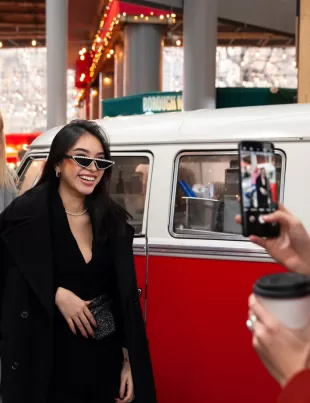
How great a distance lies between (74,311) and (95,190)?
66 centimetres

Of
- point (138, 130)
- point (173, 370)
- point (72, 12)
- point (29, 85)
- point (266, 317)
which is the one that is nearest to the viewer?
point (266, 317)

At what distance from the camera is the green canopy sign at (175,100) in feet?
39.0

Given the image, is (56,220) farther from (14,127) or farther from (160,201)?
(14,127)

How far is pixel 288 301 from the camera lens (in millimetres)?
1573

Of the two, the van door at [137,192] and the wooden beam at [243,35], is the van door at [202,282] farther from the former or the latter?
the wooden beam at [243,35]

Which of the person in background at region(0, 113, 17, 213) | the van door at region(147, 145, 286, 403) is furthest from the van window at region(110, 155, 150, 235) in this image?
the person in background at region(0, 113, 17, 213)

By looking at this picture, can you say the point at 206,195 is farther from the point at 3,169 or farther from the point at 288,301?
the point at 288,301

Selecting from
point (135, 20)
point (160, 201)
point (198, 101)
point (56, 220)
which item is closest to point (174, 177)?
point (160, 201)

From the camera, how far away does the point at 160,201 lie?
4.74 metres

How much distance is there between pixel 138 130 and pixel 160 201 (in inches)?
24.0

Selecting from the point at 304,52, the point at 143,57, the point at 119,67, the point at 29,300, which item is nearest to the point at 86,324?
the point at 29,300

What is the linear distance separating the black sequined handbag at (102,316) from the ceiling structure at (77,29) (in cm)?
1851

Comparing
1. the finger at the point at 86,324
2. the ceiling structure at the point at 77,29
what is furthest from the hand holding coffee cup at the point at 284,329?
the ceiling structure at the point at 77,29

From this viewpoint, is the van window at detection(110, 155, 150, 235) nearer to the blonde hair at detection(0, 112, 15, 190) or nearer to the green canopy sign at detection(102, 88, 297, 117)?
the blonde hair at detection(0, 112, 15, 190)
